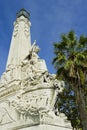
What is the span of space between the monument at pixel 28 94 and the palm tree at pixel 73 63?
1.56m

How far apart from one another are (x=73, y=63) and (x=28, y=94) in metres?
4.06

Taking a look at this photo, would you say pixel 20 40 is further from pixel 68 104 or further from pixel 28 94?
pixel 68 104

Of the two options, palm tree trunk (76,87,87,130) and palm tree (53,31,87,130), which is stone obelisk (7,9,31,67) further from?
palm tree trunk (76,87,87,130)

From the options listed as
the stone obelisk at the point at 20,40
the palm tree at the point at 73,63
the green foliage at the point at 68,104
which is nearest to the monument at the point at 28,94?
the stone obelisk at the point at 20,40

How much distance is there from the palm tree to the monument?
61.6 inches

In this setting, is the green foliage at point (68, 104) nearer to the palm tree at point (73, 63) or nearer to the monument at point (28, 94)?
the palm tree at point (73, 63)

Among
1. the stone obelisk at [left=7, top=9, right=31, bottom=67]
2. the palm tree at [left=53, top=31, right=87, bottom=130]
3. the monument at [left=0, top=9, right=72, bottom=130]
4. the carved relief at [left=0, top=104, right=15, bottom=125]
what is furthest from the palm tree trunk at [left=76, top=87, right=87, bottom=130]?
the stone obelisk at [left=7, top=9, right=31, bottom=67]

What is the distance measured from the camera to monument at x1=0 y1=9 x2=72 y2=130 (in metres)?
9.77

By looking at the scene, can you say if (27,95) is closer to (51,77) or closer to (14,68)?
(51,77)

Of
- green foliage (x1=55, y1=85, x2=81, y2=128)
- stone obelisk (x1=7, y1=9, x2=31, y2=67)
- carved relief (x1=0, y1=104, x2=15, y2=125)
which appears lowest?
carved relief (x1=0, y1=104, x2=15, y2=125)

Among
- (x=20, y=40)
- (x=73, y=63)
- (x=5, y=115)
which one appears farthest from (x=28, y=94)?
(x=20, y=40)

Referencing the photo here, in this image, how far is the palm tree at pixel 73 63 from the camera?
526 inches

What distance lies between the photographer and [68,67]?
13672 mm

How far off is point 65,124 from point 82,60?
17.7ft
